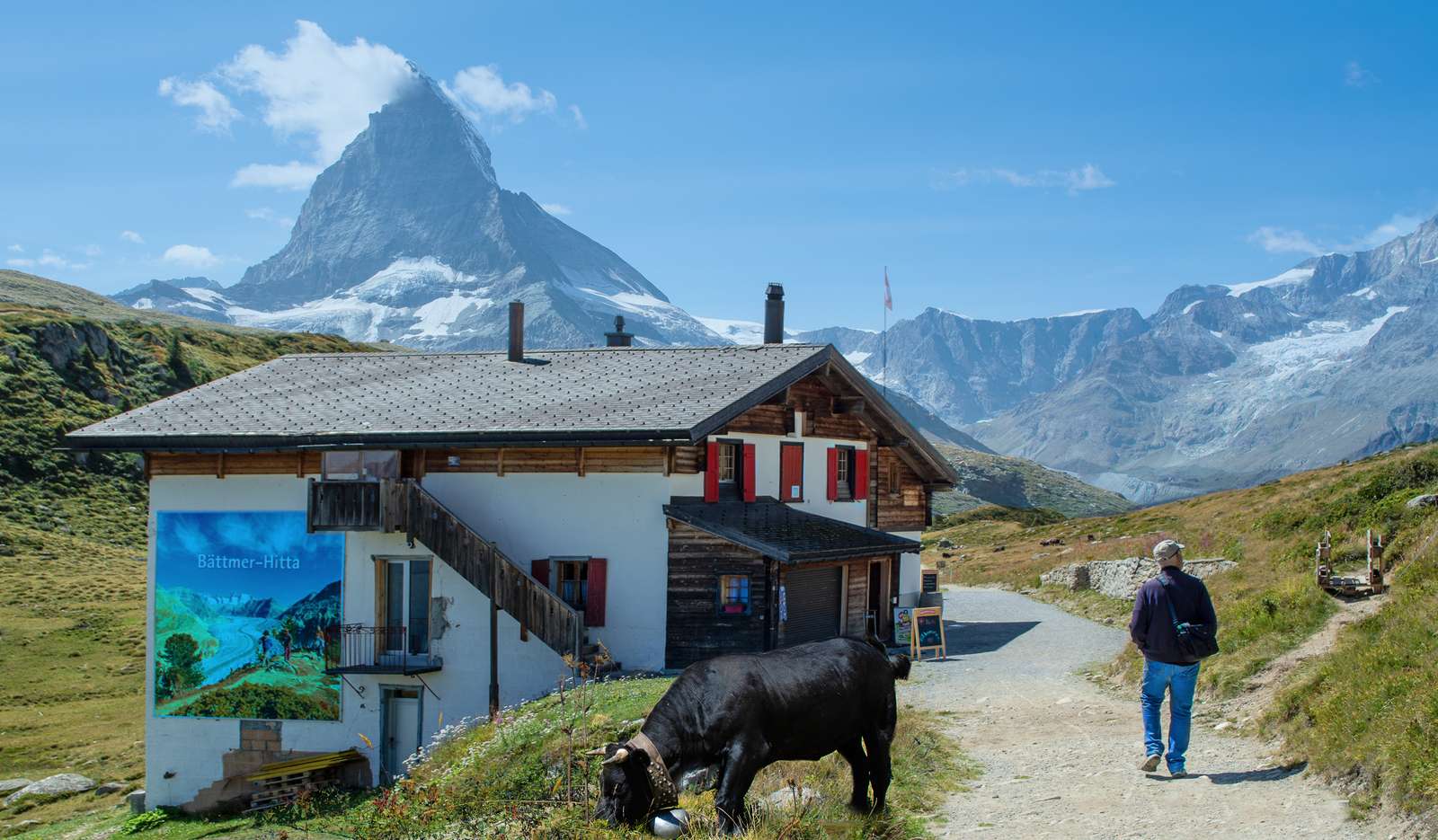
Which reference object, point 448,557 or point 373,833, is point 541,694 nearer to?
point 448,557

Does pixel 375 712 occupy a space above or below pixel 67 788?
above

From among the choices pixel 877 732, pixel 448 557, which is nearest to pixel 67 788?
pixel 448 557

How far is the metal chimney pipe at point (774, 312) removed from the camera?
33156mm

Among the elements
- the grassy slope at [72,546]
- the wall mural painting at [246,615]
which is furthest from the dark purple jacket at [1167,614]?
the grassy slope at [72,546]

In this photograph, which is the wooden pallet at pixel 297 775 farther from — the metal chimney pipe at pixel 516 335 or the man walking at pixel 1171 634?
the man walking at pixel 1171 634

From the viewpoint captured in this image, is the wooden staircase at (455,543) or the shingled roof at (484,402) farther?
the shingled roof at (484,402)

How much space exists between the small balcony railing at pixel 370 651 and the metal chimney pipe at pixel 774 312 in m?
12.9

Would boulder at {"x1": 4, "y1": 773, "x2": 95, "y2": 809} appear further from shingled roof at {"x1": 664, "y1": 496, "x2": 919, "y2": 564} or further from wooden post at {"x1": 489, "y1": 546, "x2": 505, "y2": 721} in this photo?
shingled roof at {"x1": 664, "y1": 496, "x2": 919, "y2": 564}

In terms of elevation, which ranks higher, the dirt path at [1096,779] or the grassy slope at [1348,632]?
the grassy slope at [1348,632]

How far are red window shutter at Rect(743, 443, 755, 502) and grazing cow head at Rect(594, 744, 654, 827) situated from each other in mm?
17510

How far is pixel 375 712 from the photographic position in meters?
25.6

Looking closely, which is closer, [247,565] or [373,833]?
[373,833]

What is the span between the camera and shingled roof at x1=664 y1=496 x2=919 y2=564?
2328 centimetres

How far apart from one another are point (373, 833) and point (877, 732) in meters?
4.44
